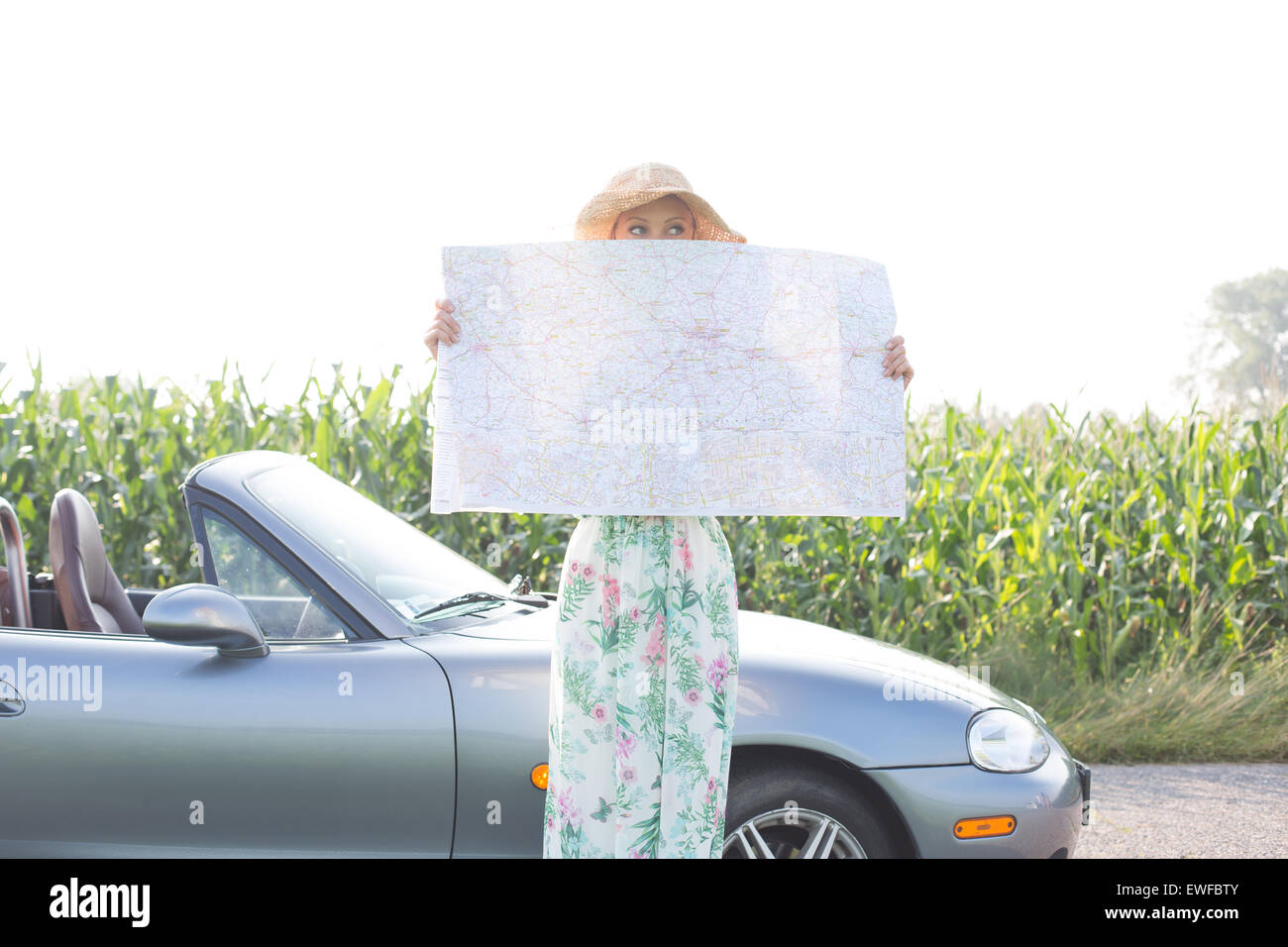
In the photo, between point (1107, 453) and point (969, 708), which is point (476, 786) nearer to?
point (969, 708)

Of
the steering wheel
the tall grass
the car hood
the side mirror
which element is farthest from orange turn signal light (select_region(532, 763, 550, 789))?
the tall grass

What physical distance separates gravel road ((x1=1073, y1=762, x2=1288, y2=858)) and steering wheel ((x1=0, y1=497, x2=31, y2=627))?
10.7ft

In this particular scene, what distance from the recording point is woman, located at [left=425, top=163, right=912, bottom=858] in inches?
90.7

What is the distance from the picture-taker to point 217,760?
243cm

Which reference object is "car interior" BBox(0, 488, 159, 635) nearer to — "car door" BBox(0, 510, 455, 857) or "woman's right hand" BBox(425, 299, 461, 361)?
"car door" BBox(0, 510, 455, 857)

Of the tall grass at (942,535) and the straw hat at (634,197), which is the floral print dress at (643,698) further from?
the tall grass at (942,535)

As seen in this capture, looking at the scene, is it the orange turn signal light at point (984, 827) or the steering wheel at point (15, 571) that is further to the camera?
the steering wheel at point (15, 571)

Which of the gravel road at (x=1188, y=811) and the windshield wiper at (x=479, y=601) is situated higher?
the windshield wiper at (x=479, y=601)

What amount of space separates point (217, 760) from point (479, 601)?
2.73 ft

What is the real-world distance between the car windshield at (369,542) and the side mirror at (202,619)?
0.32m

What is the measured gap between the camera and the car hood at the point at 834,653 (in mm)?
2732

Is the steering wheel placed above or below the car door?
above

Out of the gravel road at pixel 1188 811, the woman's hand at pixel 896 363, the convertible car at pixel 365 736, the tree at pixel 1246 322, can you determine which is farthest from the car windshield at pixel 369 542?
the tree at pixel 1246 322
